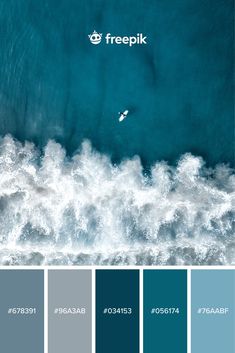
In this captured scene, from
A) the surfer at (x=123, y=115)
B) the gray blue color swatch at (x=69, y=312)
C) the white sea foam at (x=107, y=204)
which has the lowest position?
the gray blue color swatch at (x=69, y=312)

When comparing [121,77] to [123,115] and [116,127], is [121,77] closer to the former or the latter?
[123,115]

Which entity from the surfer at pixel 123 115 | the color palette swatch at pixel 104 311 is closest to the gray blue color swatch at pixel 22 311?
the color palette swatch at pixel 104 311

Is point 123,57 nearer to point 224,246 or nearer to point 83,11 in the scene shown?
point 83,11

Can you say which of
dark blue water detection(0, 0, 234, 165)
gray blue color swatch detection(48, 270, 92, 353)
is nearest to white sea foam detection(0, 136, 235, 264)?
dark blue water detection(0, 0, 234, 165)

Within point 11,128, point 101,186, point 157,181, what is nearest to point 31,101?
point 11,128

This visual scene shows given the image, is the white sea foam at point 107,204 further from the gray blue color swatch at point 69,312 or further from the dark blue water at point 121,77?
the gray blue color swatch at point 69,312

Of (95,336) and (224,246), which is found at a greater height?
(224,246)

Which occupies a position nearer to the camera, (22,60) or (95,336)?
(95,336)

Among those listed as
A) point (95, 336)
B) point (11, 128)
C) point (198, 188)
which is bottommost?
point (95, 336)
